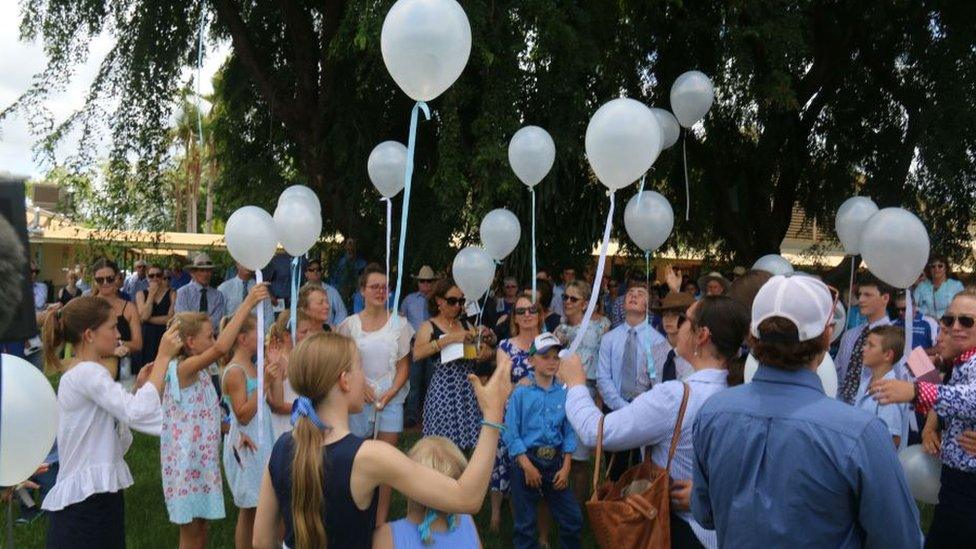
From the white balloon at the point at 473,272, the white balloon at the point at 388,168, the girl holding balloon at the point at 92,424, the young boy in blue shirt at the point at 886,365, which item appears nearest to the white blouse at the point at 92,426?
the girl holding balloon at the point at 92,424

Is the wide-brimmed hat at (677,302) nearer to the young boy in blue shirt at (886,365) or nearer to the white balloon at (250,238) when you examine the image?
the young boy in blue shirt at (886,365)

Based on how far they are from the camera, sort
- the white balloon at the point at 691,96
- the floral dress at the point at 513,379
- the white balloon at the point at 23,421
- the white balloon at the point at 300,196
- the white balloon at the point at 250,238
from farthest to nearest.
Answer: the white balloon at the point at 691,96 < the white balloon at the point at 300,196 < the floral dress at the point at 513,379 < the white balloon at the point at 250,238 < the white balloon at the point at 23,421

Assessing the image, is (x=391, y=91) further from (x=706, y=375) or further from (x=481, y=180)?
(x=706, y=375)

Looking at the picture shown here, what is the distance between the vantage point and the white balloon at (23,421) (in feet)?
9.46

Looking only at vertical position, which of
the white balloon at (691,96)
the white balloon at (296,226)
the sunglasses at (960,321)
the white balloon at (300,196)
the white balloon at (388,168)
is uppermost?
the white balloon at (691,96)

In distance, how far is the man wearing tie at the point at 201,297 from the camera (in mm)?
9297

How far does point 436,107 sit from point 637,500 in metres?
7.01

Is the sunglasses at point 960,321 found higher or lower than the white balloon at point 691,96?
lower

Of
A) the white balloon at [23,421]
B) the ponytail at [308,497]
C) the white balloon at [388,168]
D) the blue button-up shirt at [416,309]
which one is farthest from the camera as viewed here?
the blue button-up shirt at [416,309]

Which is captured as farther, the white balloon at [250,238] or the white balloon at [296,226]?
the white balloon at [296,226]

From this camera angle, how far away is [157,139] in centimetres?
1147

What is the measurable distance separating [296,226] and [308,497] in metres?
3.76

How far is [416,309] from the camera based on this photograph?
30.2 ft

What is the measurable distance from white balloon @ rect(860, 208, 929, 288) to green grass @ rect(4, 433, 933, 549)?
2130mm
